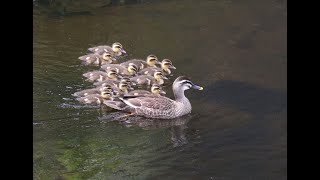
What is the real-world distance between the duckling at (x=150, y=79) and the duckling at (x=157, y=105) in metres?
0.85

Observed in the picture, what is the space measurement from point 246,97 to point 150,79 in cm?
150

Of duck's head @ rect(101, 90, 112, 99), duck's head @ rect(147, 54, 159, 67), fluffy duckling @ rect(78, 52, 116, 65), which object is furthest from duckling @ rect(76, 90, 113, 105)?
fluffy duckling @ rect(78, 52, 116, 65)

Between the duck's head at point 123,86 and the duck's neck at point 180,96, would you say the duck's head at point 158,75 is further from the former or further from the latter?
the duck's neck at point 180,96

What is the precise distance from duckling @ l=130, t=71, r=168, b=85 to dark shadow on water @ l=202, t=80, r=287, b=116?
0.74m

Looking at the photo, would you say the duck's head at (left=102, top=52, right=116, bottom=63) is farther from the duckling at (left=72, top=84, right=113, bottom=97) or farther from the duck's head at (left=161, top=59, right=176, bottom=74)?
the duckling at (left=72, top=84, right=113, bottom=97)

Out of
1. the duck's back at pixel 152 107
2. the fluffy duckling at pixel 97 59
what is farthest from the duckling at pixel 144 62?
the duck's back at pixel 152 107

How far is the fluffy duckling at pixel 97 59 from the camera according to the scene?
851 centimetres

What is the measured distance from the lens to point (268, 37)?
9.79 metres

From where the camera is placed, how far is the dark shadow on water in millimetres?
7051

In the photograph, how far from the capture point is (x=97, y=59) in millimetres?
8609

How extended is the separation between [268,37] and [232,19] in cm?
125

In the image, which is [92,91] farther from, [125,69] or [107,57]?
[107,57]
